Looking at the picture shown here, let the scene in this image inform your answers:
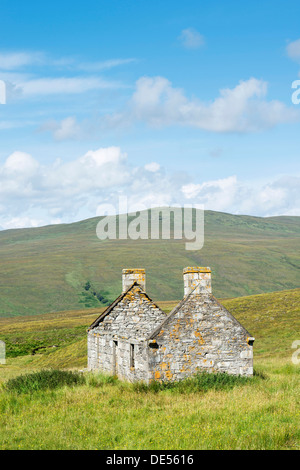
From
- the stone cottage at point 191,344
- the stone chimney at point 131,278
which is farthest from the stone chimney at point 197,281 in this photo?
the stone chimney at point 131,278

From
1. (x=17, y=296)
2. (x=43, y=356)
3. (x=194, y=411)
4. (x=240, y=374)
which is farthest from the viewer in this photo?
(x=17, y=296)

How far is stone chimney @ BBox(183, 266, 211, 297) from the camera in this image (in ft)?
60.4

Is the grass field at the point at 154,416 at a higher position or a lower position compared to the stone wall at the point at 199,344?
lower

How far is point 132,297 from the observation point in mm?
22422

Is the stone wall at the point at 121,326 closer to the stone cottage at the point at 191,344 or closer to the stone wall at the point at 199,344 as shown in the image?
the stone cottage at the point at 191,344

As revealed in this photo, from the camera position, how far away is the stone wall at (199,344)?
56.7 feet

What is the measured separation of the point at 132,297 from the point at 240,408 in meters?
10.1

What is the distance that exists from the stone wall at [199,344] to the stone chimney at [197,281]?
0.25 meters

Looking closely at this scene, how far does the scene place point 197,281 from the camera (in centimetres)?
1856

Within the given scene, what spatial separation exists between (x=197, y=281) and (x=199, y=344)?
7.73 ft

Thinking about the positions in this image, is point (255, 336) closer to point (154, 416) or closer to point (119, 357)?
point (119, 357)

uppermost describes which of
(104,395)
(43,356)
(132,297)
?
(132,297)
